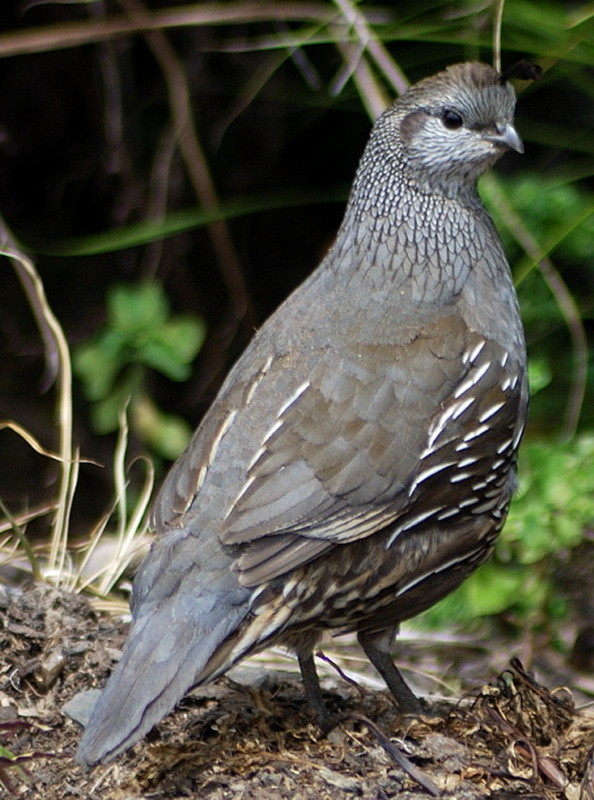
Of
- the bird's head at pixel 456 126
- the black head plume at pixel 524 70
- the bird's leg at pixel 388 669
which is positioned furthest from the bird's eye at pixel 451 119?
the bird's leg at pixel 388 669

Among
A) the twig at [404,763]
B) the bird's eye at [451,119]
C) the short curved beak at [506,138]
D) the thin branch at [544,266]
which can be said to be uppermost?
the bird's eye at [451,119]

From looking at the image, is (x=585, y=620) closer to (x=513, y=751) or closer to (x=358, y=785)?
(x=513, y=751)

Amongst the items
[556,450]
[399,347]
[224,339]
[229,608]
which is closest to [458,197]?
[399,347]

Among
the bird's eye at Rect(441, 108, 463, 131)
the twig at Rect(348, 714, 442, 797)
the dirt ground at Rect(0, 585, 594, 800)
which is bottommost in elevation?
the dirt ground at Rect(0, 585, 594, 800)

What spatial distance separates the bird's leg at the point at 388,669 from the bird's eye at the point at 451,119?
1.36 metres

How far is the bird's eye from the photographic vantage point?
131 inches

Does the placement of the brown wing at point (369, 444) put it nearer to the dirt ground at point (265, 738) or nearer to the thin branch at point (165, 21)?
the dirt ground at point (265, 738)

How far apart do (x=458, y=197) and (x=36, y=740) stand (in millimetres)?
1775

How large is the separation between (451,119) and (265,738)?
1.68m

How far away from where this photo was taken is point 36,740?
2.88 meters

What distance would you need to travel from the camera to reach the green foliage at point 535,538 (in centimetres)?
365

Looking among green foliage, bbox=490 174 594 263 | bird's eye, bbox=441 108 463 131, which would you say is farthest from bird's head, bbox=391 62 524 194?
green foliage, bbox=490 174 594 263

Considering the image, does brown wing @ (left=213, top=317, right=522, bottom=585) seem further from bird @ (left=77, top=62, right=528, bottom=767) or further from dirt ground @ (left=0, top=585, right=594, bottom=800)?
dirt ground @ (left=0, top=585, right=594, bottom=800)

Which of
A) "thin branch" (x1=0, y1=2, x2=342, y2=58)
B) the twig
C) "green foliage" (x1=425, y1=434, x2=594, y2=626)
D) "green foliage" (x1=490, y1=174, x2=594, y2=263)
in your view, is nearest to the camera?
the twig
